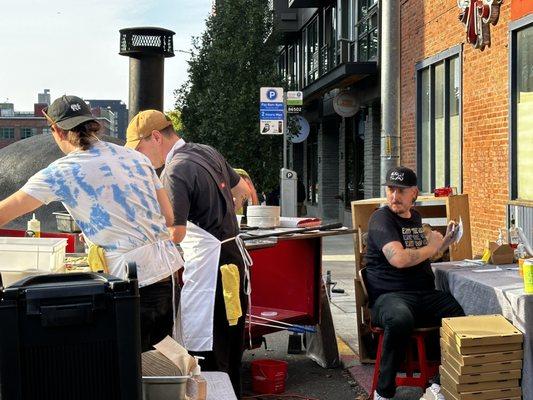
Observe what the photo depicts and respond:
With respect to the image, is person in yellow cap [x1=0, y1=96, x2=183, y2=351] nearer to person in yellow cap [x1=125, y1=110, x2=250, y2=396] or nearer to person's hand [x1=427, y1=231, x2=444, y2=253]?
person in yellow cap [x1=125, y1=110, x2=250, y2=396]

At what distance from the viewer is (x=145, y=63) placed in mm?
9742

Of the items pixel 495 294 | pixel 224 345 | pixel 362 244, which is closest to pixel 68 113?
pixel 224 345

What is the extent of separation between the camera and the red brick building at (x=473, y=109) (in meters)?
10.1

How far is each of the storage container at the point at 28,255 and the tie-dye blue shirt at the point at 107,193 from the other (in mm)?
602

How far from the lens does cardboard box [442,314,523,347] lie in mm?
4789

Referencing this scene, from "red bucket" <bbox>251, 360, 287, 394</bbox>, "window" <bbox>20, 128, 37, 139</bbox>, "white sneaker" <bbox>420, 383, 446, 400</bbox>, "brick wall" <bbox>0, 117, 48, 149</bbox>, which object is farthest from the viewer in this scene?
"brick wall" <bbox>0, 117, 48, 149</bbox>

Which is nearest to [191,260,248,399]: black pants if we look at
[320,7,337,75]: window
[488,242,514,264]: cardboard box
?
[488,242,514,264]: cardboard box

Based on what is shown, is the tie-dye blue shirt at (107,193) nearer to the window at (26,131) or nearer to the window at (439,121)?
the window at (439,121)

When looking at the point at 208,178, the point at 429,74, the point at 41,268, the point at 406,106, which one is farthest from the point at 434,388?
the point at 406,106

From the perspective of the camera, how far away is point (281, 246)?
6.81 metres

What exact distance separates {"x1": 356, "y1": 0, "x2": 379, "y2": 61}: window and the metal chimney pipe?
29.7ft

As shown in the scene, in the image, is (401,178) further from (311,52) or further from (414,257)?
(311,52)

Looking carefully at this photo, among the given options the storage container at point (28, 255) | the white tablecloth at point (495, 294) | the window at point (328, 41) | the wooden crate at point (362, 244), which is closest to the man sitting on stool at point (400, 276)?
the white tablecloth at point (495, 294)

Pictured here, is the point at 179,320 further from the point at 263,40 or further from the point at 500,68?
the point at 263,40
